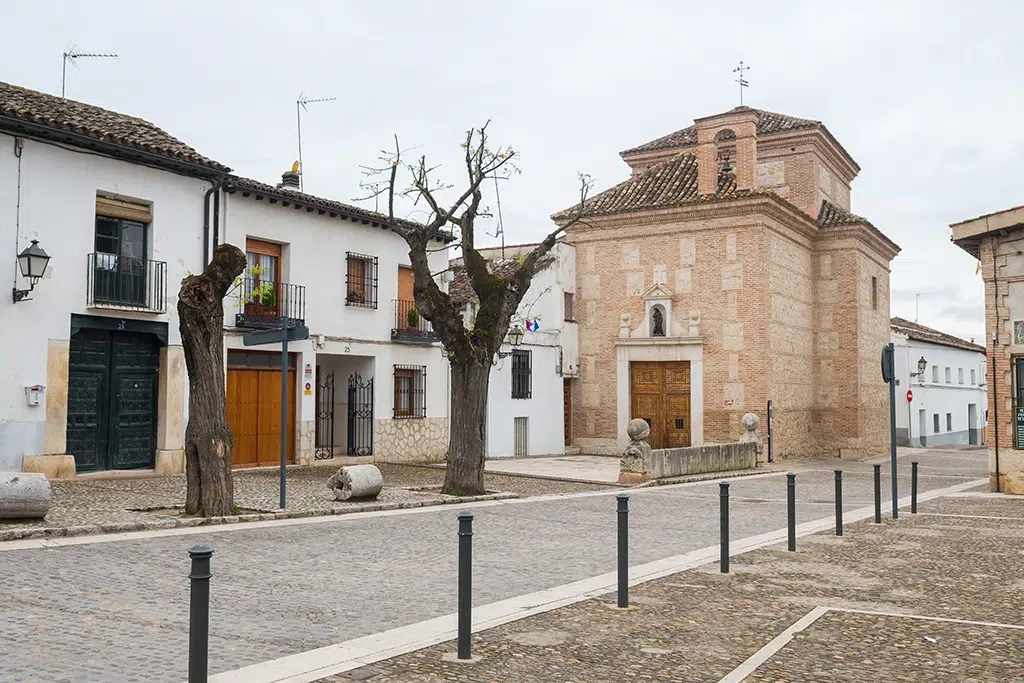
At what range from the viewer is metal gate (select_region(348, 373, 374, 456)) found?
73.5ft

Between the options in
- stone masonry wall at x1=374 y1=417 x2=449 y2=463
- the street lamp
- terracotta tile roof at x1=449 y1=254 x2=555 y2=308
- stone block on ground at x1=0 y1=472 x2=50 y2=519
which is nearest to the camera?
stone block on ground at x1=0 y1=472 x2=50 y2=519

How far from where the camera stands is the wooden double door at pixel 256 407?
19609 millimetres

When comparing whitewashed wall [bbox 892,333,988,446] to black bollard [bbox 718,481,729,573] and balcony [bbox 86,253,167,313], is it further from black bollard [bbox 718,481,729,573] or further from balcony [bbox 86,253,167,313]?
black bollard [bbox 718,481,729,573]

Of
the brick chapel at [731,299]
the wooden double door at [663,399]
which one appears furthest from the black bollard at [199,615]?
the wooden double door at [663,399]

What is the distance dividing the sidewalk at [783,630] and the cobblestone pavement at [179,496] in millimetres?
5937

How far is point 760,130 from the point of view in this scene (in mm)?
31766

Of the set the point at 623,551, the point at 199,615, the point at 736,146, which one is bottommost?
the point at 623,551

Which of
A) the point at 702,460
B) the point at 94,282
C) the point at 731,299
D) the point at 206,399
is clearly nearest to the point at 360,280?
the point at 94,282

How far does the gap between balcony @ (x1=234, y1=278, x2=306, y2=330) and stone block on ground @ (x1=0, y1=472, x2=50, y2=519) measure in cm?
887

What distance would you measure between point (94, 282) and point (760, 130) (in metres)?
22.6

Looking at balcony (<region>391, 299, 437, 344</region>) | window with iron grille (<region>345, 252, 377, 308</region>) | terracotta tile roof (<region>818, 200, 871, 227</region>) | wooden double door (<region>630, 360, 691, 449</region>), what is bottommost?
wooden double door (<region>630, 360, 691, 449</region>)

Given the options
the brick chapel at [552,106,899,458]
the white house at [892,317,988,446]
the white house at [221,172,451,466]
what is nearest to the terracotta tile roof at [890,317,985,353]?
the white house at [892,317,988,446]

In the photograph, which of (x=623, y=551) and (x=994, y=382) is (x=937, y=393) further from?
(x=623, y=551)

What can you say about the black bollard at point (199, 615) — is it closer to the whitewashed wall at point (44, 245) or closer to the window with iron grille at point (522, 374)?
the whitewashed wall at point (44, 245)
